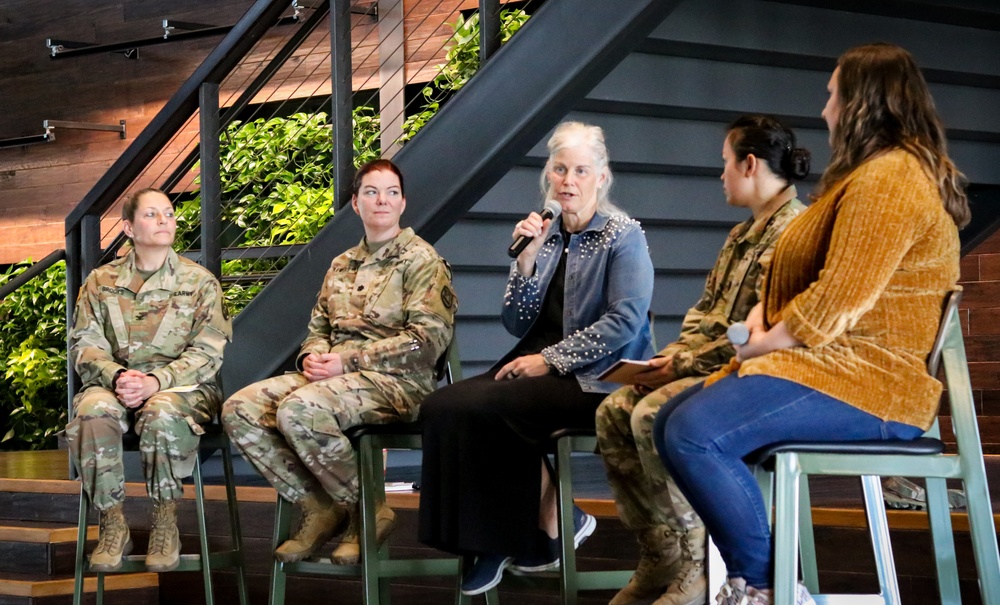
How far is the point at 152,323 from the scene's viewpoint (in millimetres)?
3479

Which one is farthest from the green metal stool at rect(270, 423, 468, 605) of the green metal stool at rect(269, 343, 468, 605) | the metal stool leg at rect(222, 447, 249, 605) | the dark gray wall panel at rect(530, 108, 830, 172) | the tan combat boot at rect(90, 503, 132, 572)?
the dark gray wall panel at rect(530, 108, 830, 172)

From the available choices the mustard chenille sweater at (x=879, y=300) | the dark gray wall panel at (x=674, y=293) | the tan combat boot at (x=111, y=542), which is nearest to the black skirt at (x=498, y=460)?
the mustard chenille sweater at (x=879, y=300)

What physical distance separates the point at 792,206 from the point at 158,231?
1.84 metres

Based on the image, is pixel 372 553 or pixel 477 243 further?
pixel 477 243

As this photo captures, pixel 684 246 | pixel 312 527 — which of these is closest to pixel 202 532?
pixel 312 527

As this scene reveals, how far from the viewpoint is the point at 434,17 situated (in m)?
5.56

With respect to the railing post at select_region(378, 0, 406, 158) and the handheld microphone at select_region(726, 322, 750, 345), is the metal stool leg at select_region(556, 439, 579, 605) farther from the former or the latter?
the railing post at select_region(378, 0, 406, 158)

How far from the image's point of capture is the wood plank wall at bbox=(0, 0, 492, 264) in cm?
655

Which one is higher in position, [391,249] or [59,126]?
[59,126]

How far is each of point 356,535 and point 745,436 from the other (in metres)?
1.33

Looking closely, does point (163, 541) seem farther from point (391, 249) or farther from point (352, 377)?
point (391, 249)

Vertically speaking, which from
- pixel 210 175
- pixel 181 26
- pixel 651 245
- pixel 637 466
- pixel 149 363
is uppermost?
pixel 181 26

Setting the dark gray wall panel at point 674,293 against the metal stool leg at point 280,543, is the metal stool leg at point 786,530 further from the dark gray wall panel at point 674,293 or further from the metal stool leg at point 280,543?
the dark gray wall panel at point 674,293

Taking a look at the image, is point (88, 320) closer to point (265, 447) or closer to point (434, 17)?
point (265, 447)
